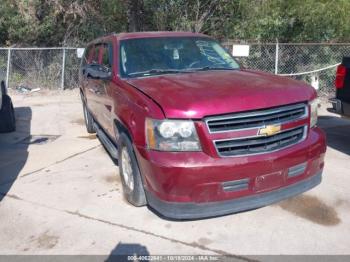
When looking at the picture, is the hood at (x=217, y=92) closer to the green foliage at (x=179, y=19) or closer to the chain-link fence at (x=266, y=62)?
the chain-link fence at (x=266, y=62)

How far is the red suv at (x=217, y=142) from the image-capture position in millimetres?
3502

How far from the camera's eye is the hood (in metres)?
3.54

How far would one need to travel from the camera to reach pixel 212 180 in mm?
3484

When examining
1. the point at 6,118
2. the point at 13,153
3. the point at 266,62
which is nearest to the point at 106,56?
the point at 13,153

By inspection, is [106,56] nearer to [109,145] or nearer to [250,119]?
[109,145]

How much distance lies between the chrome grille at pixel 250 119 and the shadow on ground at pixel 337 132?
A: 312 centimetres

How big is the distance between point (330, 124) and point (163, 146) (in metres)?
5.69

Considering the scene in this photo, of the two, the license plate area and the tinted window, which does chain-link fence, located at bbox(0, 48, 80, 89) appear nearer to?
the tinted window

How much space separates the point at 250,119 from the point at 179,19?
10832 mm

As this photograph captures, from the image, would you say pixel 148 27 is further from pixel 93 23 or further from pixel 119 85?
pixel 119 85

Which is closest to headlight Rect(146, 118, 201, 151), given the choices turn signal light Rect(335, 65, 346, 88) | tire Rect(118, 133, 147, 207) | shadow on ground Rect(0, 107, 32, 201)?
tire Rect(118, 133, 147, 207)

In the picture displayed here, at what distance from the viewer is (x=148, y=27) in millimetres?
14539

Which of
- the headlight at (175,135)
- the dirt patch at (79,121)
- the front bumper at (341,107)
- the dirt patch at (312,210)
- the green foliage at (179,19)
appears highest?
the green foliage at (179,19)

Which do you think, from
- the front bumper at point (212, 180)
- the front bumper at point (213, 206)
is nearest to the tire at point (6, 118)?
the front bumper at point (212, 180)
